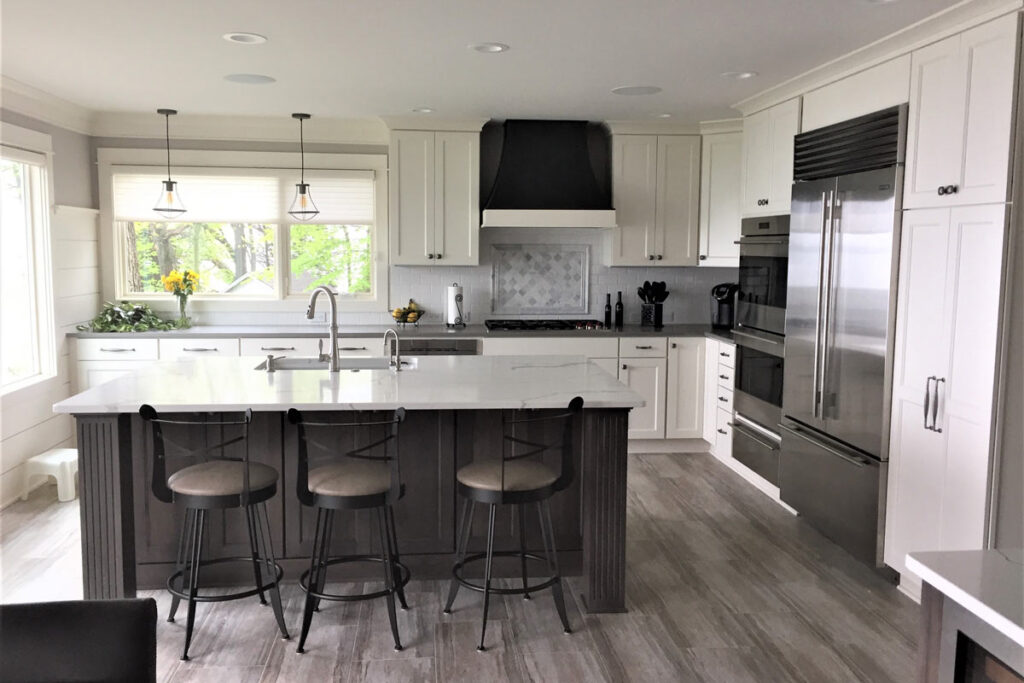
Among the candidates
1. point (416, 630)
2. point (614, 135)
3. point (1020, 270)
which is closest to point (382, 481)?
point (416, 630)

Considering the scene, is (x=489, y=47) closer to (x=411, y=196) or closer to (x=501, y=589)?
(x=411, y=196)

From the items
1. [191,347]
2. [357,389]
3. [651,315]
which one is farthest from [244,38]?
[651,315]

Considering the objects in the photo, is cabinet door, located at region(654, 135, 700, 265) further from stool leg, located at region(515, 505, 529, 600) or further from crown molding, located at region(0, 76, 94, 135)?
crown molding, located at region(0, 76, 94, 135)

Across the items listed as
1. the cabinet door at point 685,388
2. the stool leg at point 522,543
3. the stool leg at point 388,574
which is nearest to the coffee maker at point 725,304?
the cabinet door at point 685,388

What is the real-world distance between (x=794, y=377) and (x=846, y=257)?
82 centimetres

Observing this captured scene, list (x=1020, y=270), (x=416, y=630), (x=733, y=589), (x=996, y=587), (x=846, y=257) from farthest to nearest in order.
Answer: (x=846, y=257)
(x=733, y=589)
(x=416, y=630)
(x=1020, y=270)
(x=996, y=587)

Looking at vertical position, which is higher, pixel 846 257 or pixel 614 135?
pixel 614 135

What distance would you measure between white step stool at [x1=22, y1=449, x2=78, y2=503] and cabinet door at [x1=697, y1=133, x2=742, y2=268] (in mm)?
4548

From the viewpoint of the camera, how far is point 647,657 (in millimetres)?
3143

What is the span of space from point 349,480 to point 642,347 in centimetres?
333

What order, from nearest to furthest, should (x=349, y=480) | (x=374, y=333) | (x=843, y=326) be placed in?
(x=349, y=480) < (x=843, y=326) < (x=374, y=333)

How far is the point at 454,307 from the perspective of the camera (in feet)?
21.1

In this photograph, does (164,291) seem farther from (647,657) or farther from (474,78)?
(647,657)

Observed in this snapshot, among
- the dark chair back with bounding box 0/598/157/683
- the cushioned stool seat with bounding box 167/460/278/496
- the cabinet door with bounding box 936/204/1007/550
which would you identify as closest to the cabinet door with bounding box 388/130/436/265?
the cushioned stool seat with bounding box 167/460/278/496
